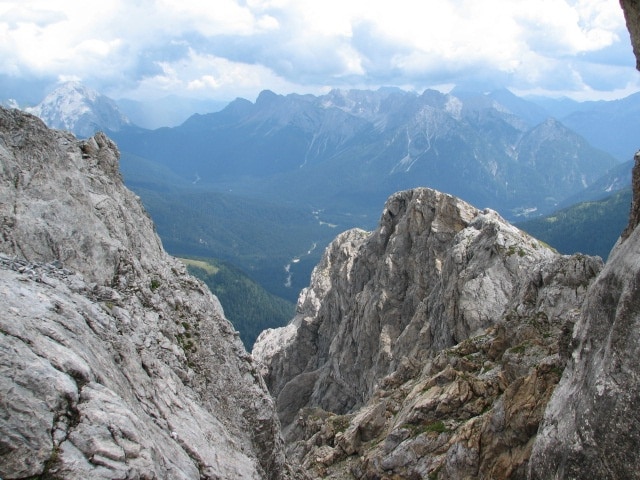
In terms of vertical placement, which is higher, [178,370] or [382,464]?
[178,370]

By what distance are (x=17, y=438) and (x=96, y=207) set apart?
22.1m

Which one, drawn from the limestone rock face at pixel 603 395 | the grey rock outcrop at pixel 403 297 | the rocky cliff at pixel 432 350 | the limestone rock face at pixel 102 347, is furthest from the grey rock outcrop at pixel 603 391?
the grey rock outcrop at pixel 403 297

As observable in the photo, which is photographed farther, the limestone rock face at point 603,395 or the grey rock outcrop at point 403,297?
the grey rock outcrop at point 403,297

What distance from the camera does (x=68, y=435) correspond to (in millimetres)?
14266

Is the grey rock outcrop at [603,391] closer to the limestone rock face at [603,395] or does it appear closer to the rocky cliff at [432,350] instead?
the limestone rock face at [603,395]

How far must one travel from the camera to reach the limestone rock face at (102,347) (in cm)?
1427

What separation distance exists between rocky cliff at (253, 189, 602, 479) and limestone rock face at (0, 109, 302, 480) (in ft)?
28.0

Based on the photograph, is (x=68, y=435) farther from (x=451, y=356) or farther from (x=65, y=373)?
(x=451, y=356)

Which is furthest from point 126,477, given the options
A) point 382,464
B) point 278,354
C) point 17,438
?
point 278,354

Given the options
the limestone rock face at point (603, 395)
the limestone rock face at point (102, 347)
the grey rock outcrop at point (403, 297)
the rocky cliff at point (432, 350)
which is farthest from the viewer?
the grey rock outcrop at point (403, 297)

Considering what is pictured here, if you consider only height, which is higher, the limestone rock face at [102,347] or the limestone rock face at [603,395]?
the limestone rock face at [102,347]

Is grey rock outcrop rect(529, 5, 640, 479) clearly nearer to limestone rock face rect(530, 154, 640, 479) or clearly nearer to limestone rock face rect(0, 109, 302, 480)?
limestone rock face rect(530, 154, 640, 479)

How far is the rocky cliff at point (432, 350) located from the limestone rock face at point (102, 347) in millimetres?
8525

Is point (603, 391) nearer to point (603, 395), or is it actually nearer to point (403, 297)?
point (603, 395)
